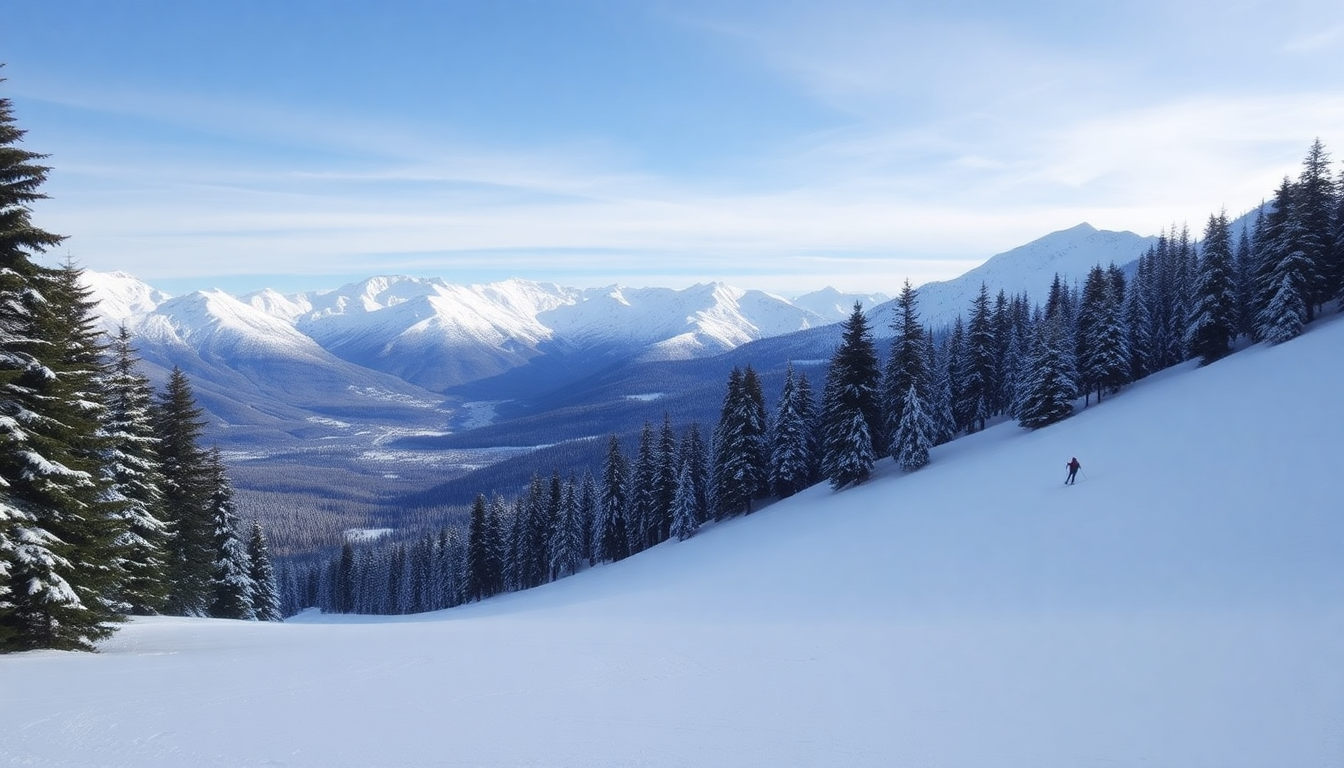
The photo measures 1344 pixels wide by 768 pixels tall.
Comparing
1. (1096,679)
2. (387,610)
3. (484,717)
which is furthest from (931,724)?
(387,610)

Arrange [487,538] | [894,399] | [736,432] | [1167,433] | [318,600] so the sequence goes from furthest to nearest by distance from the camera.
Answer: [318,600]
[487,538]
[736,432]
[894,399]
[1167,433]

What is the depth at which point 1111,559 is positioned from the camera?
64.1 ft

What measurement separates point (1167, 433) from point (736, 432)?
26.5m

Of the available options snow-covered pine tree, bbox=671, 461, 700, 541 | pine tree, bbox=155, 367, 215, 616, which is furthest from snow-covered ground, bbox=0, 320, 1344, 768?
snow-covered pine tree, bbox=671, 461, 700, 541

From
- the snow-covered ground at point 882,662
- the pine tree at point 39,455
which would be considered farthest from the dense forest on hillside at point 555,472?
the snow-covered ground at point 882,662

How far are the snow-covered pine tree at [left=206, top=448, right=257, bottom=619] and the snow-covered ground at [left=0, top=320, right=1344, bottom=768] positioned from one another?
15.7 metres

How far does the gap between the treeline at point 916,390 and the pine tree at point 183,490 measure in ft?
96.8

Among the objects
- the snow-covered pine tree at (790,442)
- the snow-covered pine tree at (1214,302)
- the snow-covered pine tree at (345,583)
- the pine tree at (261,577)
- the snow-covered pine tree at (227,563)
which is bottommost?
the snow-covered pine tree at (345,583)

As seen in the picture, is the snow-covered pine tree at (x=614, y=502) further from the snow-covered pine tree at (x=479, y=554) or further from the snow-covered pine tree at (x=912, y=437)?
the snow-covered pine tree at (x=912, y=437)

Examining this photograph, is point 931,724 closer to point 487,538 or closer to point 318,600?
point 487,538

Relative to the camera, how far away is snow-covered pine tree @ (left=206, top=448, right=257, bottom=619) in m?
37.2

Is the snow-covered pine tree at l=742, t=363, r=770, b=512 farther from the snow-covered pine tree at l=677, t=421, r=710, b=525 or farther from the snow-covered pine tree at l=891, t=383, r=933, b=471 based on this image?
the snow-covered pine tree at l=891, t=383, r=933, b=471

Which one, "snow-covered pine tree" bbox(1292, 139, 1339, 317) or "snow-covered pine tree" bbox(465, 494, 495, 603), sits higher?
"snow-covered pine tree" bbox(1292, 139, 1339, 317)

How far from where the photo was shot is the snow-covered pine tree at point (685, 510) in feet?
161
